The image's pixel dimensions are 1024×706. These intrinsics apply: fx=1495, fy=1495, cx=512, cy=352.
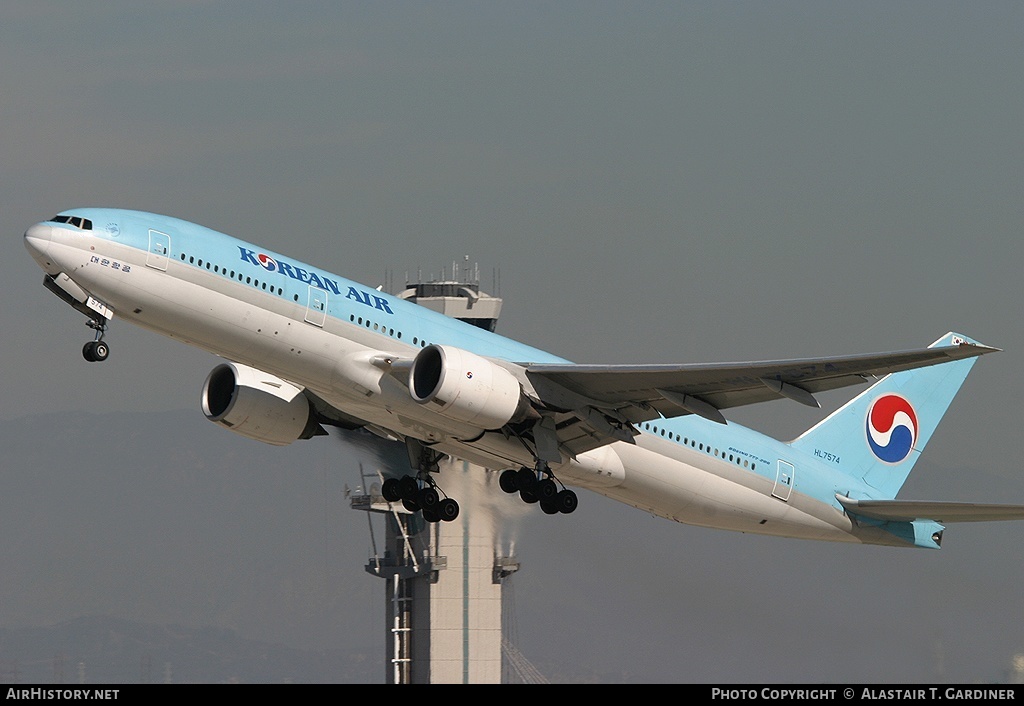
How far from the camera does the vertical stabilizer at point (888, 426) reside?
38.8 m

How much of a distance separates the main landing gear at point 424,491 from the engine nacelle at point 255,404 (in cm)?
265

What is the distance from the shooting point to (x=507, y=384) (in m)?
30.7

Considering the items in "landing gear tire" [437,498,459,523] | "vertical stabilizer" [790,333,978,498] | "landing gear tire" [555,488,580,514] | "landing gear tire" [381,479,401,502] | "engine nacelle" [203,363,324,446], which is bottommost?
"landing gear tire" [555,488,580,514]

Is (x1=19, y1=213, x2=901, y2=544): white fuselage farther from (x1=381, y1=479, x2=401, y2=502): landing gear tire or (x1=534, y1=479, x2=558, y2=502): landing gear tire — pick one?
(x1=381, y1=479, x2=401, y2=502): landing gear tire

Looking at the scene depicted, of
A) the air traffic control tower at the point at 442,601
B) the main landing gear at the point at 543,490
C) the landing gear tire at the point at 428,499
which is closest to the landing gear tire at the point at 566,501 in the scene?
the main landing gear at the point at 543,490

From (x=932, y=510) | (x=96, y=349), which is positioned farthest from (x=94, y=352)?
(x=932, y=510)

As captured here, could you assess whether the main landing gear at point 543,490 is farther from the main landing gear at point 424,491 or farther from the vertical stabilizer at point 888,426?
the vertical stabilizer at point 888,426

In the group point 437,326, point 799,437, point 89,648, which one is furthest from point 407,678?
point 89,648

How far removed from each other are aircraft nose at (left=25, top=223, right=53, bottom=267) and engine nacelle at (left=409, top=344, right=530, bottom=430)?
24.3ft

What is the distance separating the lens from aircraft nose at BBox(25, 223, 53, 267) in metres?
28.3

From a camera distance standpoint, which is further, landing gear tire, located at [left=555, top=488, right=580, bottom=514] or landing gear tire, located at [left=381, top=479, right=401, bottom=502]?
landing gear tire, located at [left=381, top=479, right=401, bottom=502]

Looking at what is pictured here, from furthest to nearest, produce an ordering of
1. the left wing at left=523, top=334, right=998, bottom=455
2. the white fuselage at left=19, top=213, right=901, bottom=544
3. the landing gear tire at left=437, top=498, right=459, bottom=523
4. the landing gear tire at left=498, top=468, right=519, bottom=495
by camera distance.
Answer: the landing gear tire at left=437, top=498, right=459, bottom=523
the landing gear tire at left=498, top=468, right=519, bottom=495
the left wing at left=523, top=334, right=998, bottom=455
the white fuselage at left=19, top=213, right=901, bottom=544

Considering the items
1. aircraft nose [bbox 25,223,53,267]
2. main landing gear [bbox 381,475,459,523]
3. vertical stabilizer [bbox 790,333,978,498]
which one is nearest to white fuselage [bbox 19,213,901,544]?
aircraft nose [bbox 25,223,53,267]
